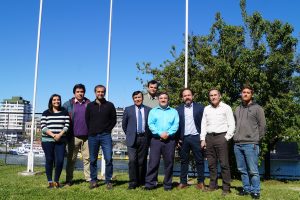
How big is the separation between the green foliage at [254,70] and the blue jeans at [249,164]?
725 cm

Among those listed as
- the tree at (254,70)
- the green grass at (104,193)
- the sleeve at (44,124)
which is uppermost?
the tree at (254,70)

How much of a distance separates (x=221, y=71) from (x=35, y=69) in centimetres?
684

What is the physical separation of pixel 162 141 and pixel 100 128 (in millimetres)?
1165

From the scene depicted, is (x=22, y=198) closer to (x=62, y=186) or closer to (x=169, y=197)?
(x=62, y=186)

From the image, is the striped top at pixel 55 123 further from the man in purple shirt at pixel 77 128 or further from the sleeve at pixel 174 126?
the sleeve at pixel 174 126

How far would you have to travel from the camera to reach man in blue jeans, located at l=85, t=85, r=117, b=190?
6.98 metres

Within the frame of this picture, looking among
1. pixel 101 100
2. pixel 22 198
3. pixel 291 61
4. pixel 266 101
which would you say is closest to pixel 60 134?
pixel 101 100

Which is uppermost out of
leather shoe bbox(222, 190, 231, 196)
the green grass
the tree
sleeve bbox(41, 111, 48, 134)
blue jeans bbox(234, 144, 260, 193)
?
the tree

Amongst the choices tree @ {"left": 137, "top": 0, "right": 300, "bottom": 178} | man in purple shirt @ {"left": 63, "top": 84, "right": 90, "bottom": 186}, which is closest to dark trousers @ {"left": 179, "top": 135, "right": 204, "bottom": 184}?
man in purple shirt @ {"left": 63, "top": 84, "right": 90, "bottom": 186}

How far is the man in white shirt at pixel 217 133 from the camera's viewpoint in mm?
6559

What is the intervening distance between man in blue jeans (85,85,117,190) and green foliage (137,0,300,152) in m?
7.26

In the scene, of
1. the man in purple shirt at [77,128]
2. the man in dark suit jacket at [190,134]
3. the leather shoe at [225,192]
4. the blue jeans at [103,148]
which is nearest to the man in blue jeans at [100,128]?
the blue jeans at [103,148]

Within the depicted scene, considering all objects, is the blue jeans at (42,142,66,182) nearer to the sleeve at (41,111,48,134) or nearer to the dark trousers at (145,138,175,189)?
the sleeve at (41,111,48,134)

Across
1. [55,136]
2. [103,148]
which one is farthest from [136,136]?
[55,136]
